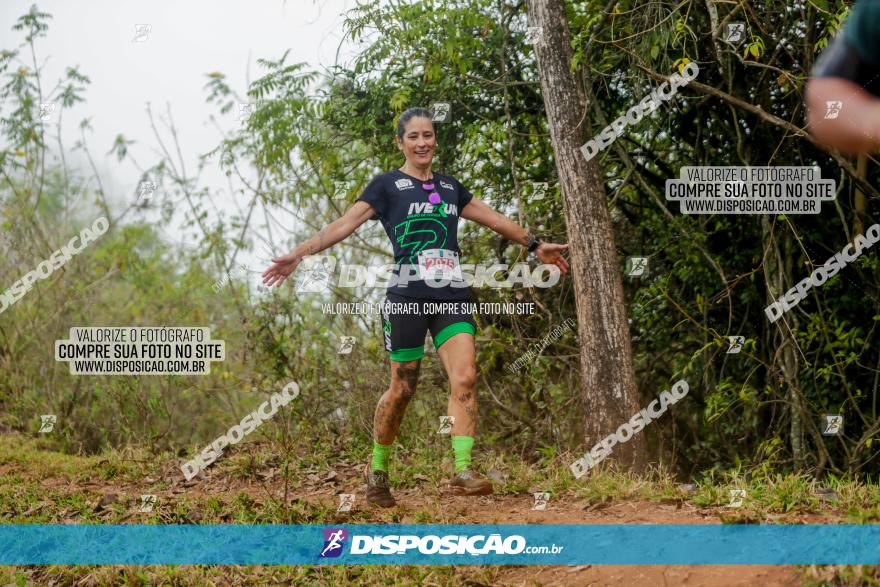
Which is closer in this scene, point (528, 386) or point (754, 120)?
point (754, 120)

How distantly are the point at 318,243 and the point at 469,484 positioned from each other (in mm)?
1779

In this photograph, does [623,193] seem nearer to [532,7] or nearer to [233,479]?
[532,7]

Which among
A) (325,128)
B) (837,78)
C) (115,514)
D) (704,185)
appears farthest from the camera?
(325,128)

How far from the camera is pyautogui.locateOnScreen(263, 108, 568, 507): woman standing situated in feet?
17.1

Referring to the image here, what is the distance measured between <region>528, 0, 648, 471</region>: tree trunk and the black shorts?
1.49m

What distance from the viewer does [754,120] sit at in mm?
7270

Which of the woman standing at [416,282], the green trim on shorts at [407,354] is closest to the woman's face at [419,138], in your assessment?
the woman standing at [416,282]

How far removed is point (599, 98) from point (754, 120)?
1.37 metres

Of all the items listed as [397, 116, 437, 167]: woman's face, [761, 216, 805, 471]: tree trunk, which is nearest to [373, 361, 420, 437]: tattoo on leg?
[397, 116, 437, 167]: woman's face

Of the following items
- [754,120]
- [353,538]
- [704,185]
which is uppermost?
[754,120]

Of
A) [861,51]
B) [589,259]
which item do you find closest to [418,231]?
[589,259]

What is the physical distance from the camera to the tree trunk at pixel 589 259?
21.0ft

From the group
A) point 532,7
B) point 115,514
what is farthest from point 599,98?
point 115,514

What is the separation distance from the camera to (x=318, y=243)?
528 cm
